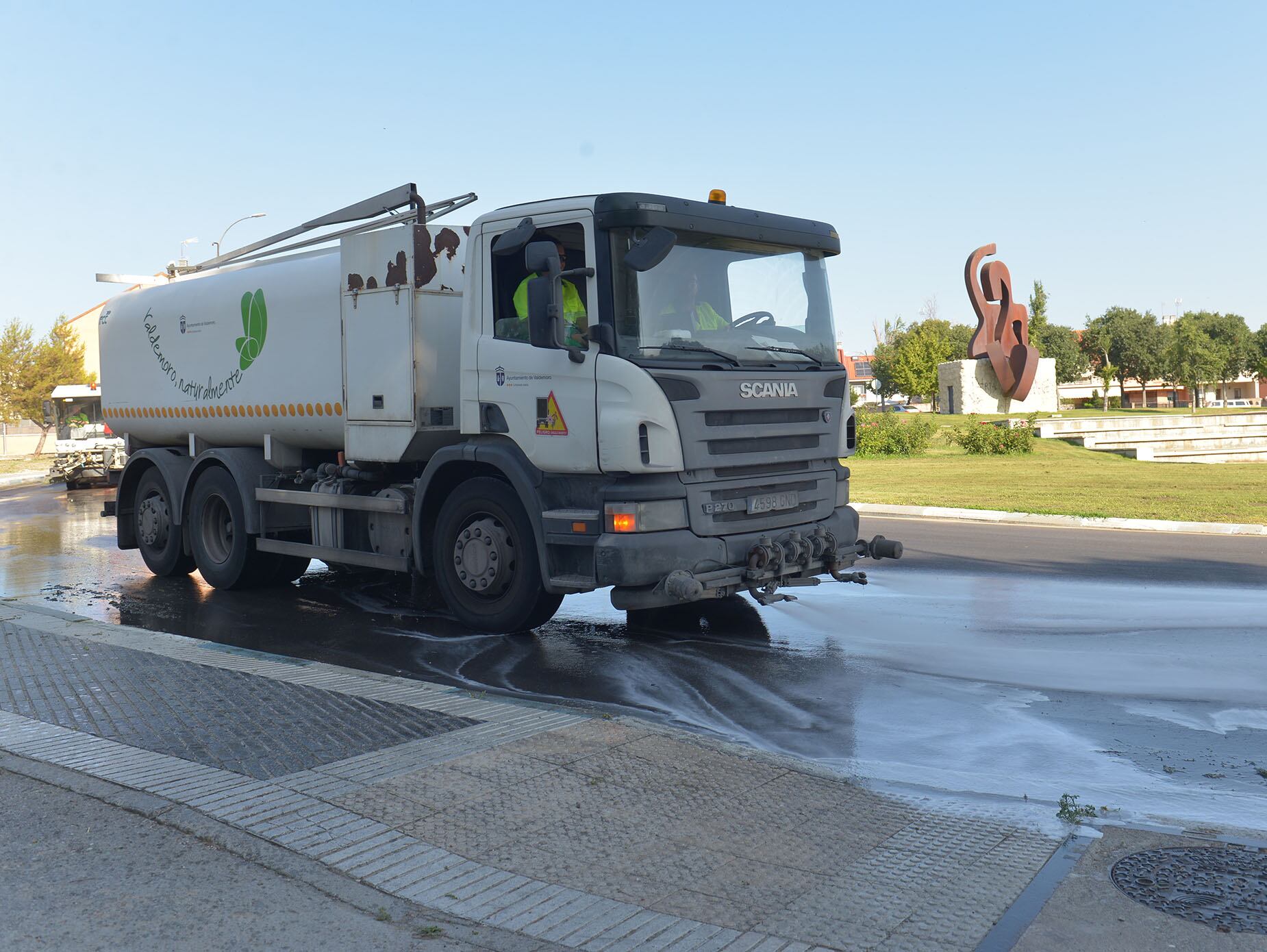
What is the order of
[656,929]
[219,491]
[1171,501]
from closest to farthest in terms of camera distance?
[656,929] < [219,491] < [1171,501]

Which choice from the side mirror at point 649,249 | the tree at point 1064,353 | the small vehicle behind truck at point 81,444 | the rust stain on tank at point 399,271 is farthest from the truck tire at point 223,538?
the tree at point 1064,353

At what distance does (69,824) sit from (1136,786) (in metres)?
4.65

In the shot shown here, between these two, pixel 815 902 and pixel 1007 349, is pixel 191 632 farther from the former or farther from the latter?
pixel 1007 349

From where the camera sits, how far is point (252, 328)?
1138cm

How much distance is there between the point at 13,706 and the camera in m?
6.68

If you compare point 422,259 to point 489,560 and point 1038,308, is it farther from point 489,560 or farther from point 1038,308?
point 1038,308

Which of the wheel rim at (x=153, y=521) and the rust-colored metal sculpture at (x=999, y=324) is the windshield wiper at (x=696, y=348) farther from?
the rust-colored metal sculpture at (x=999, y=324)

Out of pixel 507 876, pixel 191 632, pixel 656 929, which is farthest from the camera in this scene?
pixel 191 632

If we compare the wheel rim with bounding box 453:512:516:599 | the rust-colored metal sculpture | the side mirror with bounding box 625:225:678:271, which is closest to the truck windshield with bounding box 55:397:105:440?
the wheel rim with bounding box 453:512:516:599

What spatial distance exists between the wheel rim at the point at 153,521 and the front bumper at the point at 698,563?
23.0ft

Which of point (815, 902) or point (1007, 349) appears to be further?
point (1007, 349)

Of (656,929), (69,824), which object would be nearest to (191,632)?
(69,824)

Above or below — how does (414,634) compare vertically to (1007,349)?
below

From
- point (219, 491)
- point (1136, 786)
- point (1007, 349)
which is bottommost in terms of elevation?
point (1136, 786)
